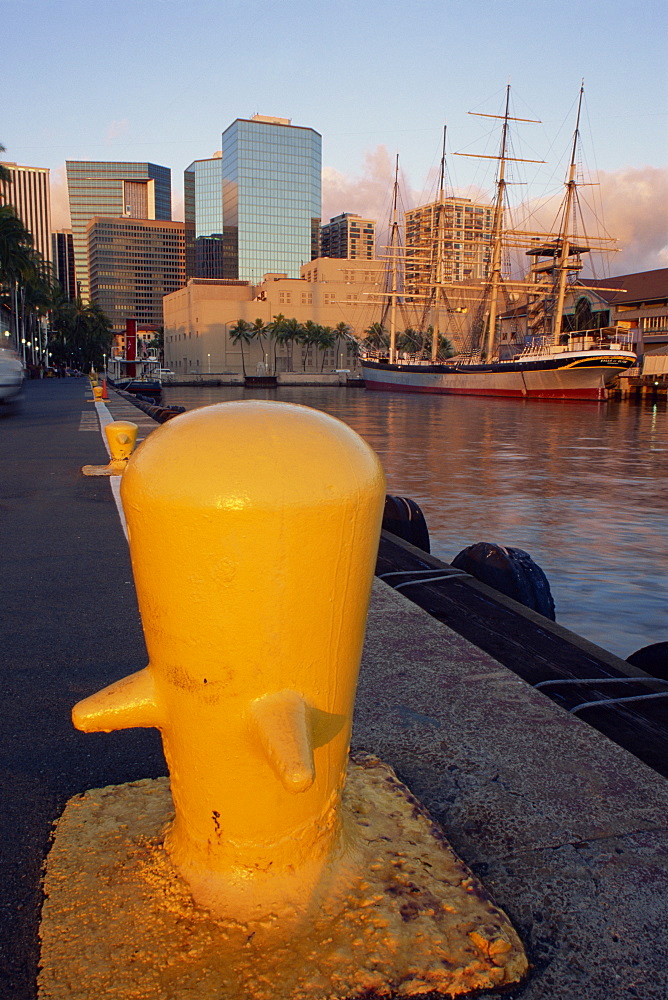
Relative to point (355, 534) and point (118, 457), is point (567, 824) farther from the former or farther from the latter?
point (118, 457)

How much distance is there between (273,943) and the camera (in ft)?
5.43

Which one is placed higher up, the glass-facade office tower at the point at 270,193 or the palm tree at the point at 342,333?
the glass-facade office tower at the point at 270,193

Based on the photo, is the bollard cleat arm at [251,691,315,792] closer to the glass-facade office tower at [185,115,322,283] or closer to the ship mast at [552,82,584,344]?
the ship mast at [552,82,584,344]

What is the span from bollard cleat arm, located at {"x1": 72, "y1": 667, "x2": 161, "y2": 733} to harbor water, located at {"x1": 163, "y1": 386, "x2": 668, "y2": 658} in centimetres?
571

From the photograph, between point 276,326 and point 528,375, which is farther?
point 276,326

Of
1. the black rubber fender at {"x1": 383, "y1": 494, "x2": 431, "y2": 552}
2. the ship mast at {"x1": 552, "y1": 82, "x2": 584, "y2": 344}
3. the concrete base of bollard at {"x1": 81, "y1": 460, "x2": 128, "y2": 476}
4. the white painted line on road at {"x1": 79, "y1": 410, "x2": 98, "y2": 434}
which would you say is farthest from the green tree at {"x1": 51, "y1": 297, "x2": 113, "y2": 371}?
the black rubber fender at {"x1": 383, "y1": 494, "x2": 431, "y2": 552}

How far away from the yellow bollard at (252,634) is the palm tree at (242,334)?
130935 mm

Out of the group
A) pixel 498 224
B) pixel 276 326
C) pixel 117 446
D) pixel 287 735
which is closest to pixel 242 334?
Result: pixel 276 326

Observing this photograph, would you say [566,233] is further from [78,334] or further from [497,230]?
[78,334]

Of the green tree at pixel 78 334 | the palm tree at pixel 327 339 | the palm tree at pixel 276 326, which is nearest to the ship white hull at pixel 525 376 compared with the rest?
the palm tree at pixel 327 339

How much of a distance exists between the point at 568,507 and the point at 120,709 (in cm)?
1246

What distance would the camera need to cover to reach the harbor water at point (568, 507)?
799 cm

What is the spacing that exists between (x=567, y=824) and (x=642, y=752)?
75 cm

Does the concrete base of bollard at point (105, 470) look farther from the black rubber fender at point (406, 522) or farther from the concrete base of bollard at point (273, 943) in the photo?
the concrete base of bollard at point (273, 943)
